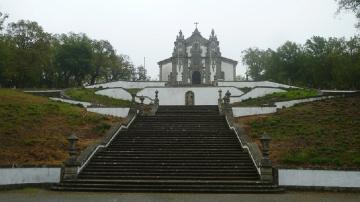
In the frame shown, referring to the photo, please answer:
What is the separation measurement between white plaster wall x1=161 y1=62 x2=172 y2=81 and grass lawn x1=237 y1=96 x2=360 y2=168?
3132cm

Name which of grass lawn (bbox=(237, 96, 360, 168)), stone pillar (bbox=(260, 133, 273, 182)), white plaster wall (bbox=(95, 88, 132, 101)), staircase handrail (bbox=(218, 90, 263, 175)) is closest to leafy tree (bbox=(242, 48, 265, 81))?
white plaster wall (bbox=(95, 88, 132, 101))

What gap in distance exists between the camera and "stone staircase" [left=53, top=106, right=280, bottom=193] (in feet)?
64.6

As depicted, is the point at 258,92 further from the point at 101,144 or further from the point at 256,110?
the point at 101,144

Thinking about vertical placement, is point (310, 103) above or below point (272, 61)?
below

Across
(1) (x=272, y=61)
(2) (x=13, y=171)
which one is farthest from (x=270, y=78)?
(2) (x=13, y=171)

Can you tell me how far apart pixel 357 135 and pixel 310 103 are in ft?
36.0

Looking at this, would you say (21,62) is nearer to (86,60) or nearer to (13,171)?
(86,60)

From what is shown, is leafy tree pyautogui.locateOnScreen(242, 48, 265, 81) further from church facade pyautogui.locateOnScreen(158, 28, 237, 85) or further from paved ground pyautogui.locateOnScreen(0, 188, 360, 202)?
paved ground pyautogui.locateOnScreen(0, 188, 360, 202)

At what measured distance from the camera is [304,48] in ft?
229

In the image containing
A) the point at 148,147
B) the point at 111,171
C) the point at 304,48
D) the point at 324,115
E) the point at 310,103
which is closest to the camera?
the point at 111,171

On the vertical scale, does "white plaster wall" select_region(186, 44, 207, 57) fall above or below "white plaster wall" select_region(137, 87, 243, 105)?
above

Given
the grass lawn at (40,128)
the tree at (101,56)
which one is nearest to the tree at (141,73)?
the tree at (101,56)

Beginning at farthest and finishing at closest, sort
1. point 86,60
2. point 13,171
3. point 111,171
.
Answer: point 86,60
point 111,171
point 13,171

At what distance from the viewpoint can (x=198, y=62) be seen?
63594 millimetres
